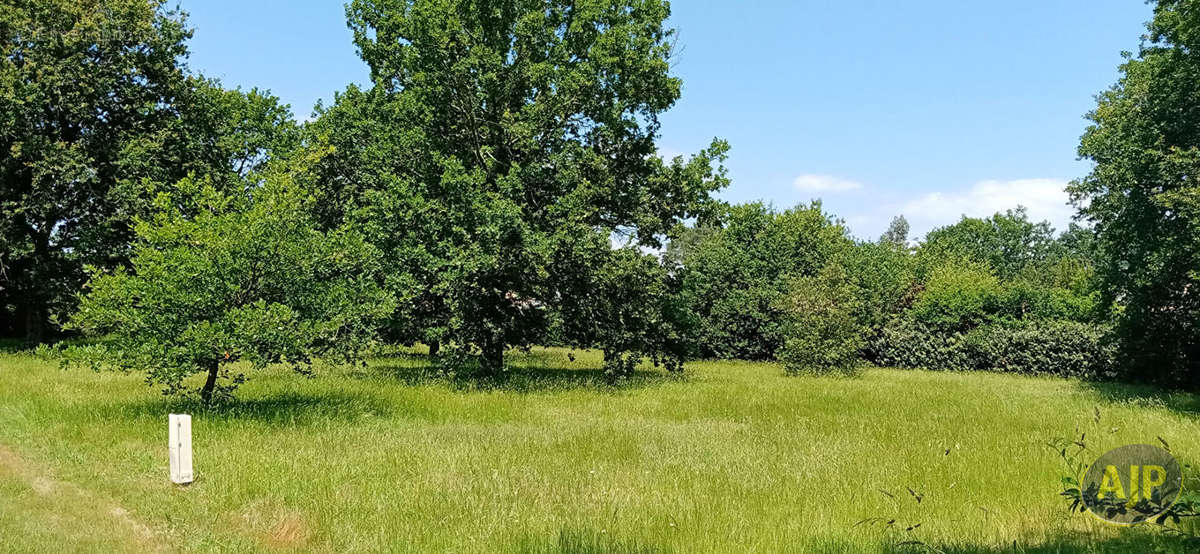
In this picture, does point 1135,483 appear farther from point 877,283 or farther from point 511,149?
point 877,283

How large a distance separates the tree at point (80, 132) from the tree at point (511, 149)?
11.1 meters

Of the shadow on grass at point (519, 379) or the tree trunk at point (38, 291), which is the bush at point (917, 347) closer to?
the shadow on grass at point (519, 379)

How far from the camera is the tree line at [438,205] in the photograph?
1330 centimetres

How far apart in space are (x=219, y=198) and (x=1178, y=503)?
47.5 feet

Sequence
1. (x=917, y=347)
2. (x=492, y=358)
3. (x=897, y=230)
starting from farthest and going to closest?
1. (x=897, y=230)
2. (x=917, y=347)
3. (x=492, y=358)

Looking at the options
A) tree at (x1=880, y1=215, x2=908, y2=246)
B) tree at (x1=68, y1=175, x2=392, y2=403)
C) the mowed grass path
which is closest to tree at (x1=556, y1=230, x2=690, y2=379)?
the mowed grass path

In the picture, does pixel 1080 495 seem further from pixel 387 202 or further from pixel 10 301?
pixel 10 301

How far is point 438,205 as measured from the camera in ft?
63.4

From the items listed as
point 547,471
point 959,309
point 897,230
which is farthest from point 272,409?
point 897,230

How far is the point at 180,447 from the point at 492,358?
44.1 ft

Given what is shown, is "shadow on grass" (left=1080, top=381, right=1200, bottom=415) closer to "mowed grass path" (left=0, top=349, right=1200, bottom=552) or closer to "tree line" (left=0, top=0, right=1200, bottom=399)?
"mowed grass path" (left=0, top=349, right=1200, bottom=552)

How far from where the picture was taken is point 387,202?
19.2 m

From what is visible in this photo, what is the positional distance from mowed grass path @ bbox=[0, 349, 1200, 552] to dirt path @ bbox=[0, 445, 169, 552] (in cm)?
3

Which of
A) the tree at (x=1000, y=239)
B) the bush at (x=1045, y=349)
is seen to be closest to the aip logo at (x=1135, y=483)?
the bush at (x=1045, y=349)
